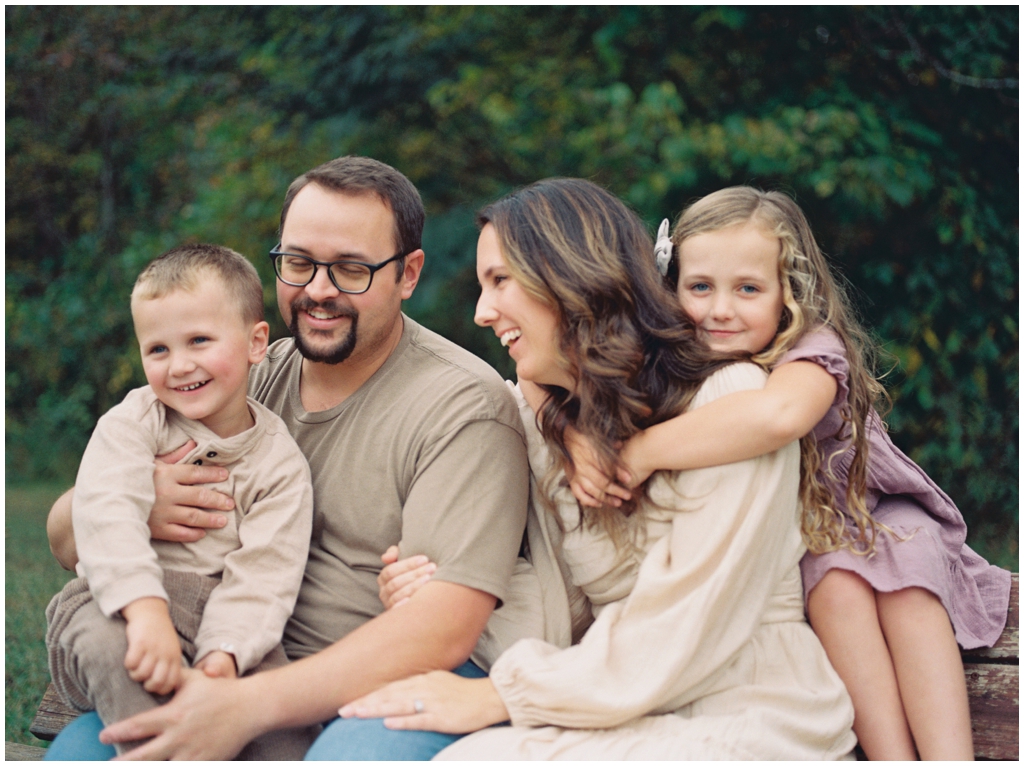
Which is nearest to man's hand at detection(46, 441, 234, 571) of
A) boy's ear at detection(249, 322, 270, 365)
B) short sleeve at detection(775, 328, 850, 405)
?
boy's ear at detection(249, 322, 270, 365)

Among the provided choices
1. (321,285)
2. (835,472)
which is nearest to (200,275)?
(321,285)

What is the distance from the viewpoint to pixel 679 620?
6.71 feet

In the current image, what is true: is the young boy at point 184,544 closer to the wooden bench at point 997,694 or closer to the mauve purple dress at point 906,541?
the mauve purple dress at point 906,541

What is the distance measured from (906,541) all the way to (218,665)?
1643 millimetres

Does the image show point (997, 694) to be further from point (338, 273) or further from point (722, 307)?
point (338, 273)

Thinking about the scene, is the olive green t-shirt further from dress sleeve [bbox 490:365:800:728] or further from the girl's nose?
the girl's nose

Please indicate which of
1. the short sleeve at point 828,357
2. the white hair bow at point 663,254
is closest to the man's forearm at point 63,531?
the white hair bow at point 663,254

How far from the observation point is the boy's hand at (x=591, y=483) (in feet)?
7.27

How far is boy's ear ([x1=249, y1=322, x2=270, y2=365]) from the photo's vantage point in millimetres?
2438

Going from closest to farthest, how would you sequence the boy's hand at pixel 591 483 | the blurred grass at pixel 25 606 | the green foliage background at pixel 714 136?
the boy's hand at pixel 591 483, the blurred grass at pixel 25 606, the green foliage background at pixel 714 136

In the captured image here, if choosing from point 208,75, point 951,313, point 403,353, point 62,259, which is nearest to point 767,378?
point 403,353

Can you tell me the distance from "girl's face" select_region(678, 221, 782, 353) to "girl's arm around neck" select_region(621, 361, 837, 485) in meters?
0.27

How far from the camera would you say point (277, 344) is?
2908mm

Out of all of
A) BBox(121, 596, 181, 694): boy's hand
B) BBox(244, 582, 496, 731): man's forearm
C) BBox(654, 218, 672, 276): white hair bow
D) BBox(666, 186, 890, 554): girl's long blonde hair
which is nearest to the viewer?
BBox(121, 596, 181, 694): boy's hand
